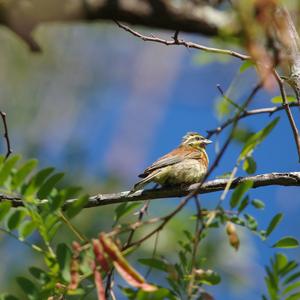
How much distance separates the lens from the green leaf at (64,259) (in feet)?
8.17

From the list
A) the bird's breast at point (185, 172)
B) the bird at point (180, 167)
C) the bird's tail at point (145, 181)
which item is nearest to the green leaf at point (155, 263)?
the bird at point (180, 167)

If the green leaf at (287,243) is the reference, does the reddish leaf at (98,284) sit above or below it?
below

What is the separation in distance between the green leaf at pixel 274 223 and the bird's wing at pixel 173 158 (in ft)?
10.5

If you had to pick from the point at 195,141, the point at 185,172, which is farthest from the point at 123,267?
the point at 195,141

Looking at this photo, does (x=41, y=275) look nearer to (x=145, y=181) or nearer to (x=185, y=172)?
(x=145, y=181)

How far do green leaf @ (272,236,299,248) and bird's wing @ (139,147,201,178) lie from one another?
3.37 metres

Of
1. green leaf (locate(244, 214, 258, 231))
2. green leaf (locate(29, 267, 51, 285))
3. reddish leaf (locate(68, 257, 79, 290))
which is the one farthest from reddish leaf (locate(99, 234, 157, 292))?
green leaf (locate(244, 214, 258, 231))

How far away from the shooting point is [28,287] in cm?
250

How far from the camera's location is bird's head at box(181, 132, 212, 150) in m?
7.27

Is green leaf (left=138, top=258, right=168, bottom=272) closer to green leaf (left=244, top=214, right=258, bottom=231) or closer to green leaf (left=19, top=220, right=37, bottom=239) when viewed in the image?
green leaf (left=19, top=220, right=37, bottom=239)

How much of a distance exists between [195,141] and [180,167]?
1050 millimetres

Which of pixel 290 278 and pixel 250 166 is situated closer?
pixel 290 278

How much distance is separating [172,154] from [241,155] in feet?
13.6

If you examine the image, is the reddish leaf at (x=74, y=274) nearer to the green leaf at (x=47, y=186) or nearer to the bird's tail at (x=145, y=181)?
the green leaf at (x=47, y=186)
